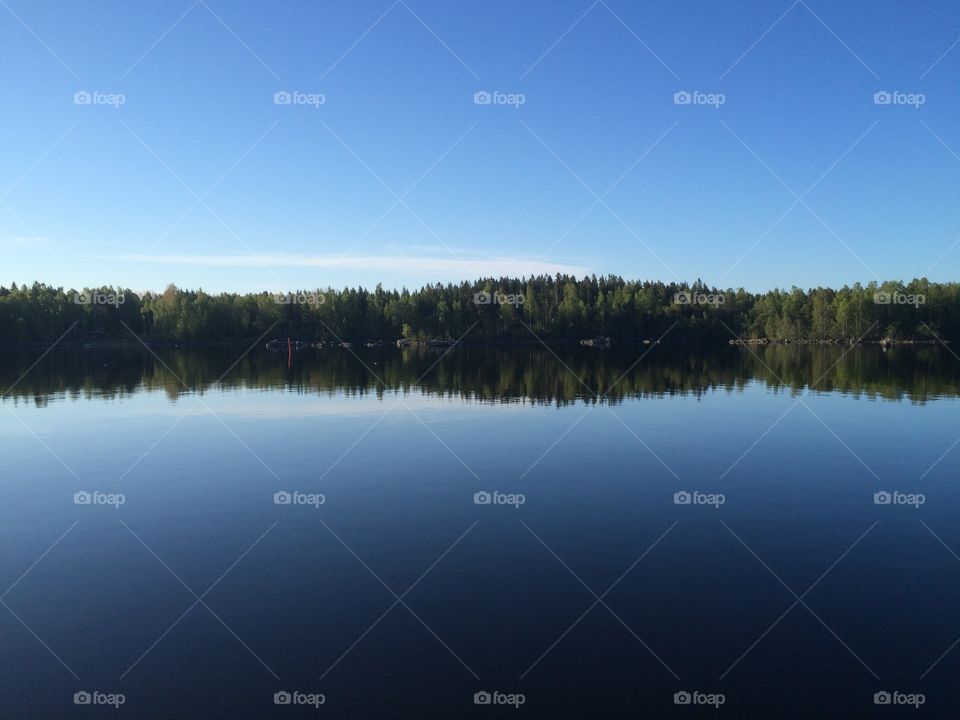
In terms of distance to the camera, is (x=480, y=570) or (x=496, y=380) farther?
(x=496, y=380)

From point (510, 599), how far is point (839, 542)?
1035 cm

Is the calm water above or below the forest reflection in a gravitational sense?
below

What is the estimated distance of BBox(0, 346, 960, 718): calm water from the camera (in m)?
12.8

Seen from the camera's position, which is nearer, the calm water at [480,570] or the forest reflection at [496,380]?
the calm water at [480,570]

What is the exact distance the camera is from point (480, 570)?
17750 mm

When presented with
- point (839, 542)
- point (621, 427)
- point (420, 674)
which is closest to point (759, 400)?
point (621, 427)

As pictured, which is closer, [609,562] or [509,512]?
[609,562]

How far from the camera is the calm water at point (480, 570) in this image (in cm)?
1284

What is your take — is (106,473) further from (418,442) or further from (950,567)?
(950,567)

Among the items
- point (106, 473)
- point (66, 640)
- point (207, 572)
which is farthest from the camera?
point (106, 473)

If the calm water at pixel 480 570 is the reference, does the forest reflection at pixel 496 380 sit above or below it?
above

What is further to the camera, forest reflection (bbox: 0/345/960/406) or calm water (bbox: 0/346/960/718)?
forest reflection (bbox: 0/345/960/406)

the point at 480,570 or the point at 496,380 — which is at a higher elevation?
the point at 496,380

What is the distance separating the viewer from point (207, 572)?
1773 centimetres
